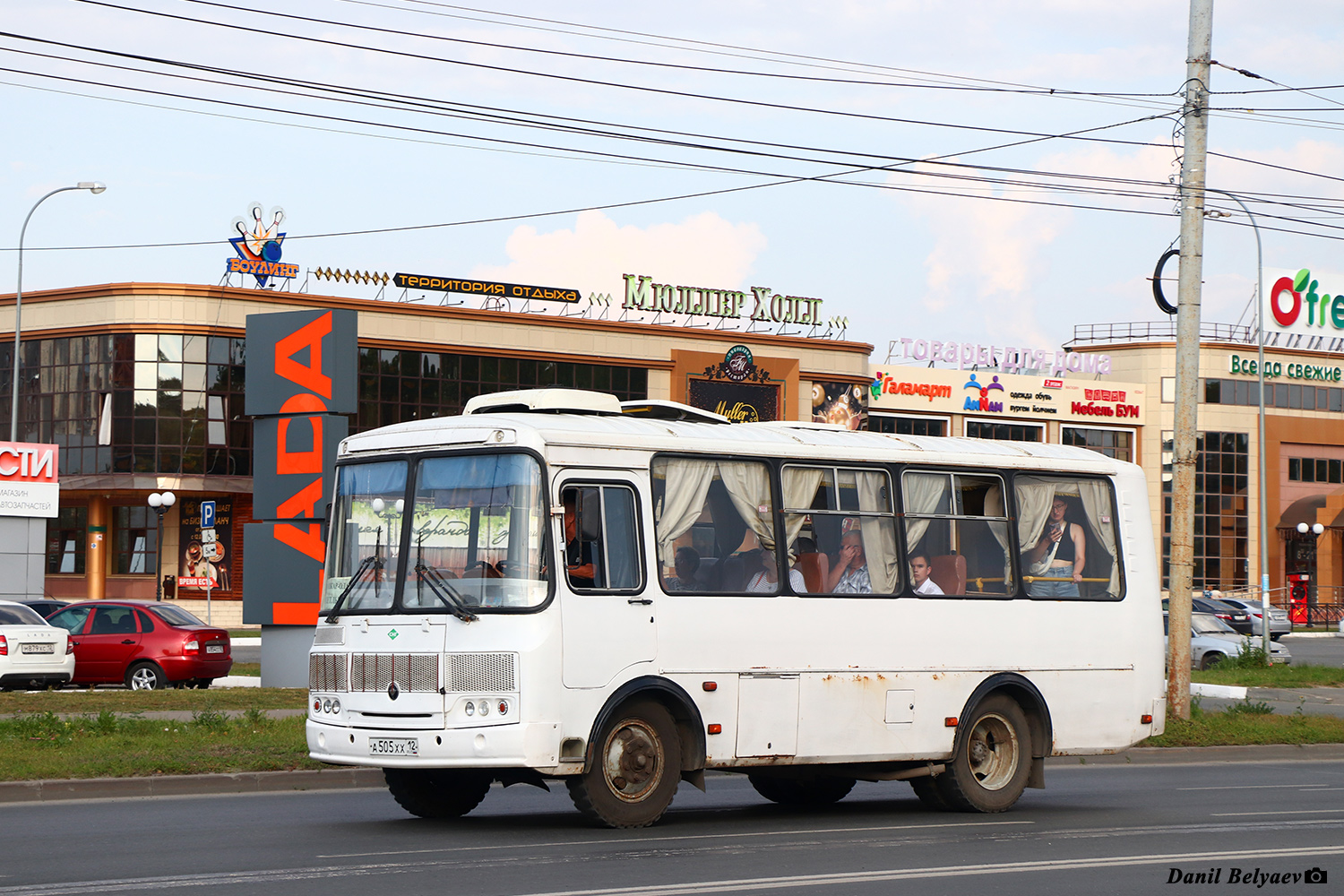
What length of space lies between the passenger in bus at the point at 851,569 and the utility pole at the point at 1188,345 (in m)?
8.29

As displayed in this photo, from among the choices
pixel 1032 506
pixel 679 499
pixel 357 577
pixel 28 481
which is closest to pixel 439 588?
pixel 357 577

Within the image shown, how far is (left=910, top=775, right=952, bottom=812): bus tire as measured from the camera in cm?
1392

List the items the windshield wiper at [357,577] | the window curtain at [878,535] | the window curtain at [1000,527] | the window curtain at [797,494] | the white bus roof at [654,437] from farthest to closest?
the window curtain at [1000,527] < the window curtain at [878,535] < the window curtain at [797,494] < the windshield wiper at [357,577] < the white bus roof at [654,437]

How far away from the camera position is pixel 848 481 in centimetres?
1373

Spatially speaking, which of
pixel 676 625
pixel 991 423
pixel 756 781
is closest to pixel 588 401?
pixel 676 625

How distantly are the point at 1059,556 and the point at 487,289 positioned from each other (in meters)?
51.1

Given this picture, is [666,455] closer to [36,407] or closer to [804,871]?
[804,871]

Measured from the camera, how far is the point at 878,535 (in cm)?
1373

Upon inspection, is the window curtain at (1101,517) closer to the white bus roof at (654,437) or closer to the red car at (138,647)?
the white bus roof at (654,437)

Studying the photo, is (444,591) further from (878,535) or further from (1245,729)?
(1245,729)

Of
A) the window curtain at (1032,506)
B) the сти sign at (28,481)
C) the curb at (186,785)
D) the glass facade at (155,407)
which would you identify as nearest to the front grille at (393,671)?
the curb at (186,785)

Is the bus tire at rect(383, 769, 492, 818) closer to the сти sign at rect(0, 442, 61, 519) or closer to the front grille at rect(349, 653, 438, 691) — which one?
the front grille at rect(349, 653, 438, 691)

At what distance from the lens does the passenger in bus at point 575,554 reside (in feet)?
38.7

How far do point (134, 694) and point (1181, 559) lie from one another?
46.9 ft
